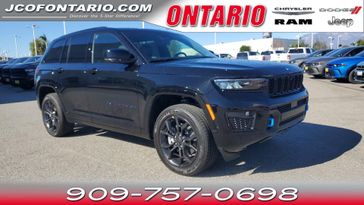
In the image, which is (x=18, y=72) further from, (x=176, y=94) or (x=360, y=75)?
(x=360, y=75)

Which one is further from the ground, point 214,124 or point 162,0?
point 162,0

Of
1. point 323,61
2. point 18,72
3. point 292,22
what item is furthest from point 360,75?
point 292,22

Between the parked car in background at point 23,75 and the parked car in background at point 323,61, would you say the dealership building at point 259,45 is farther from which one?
the parked car in background at point 23,75

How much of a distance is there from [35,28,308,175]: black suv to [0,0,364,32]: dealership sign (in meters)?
21.7

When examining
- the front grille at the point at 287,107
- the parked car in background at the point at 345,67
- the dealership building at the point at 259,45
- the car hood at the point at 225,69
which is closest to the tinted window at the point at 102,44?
the car hood at the point at 225,69

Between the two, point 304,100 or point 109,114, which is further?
point 109,114

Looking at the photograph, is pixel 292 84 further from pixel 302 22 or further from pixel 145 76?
pixel 302 22

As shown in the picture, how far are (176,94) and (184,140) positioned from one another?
552 millimetres

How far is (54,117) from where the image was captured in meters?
6.08

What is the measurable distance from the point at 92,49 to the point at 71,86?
74 centimetres

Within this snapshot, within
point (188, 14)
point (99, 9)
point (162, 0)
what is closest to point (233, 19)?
point (188, 14)

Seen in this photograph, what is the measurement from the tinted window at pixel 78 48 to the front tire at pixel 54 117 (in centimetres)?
85

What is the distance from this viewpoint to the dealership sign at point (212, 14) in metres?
26.1

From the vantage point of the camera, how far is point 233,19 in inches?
1356
